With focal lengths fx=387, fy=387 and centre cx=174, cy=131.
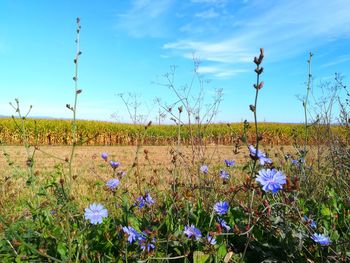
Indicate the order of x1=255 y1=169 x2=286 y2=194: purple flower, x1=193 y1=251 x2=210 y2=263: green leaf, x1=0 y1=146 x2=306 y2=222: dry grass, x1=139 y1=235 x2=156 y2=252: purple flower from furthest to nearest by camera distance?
x1=0 y1=146 x2=306 y2=222: dry grass < x1=193 y1=251 x2=210 y2=263: green leaf < x1=139 y1=235 x2=156 y2=252: purple flower < x1=255 y1=169 x2=286 y2=194: purple flower

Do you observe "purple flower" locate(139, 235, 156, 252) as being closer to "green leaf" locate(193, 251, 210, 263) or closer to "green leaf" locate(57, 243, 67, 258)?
"green leaf" locate(193, 251, 210, 263)

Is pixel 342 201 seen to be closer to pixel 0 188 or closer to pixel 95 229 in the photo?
pixel 95 229

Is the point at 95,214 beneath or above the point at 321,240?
above

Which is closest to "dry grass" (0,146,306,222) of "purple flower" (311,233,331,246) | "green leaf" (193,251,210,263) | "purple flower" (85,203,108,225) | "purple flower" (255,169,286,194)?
"purple flower" (85,203,108,225)

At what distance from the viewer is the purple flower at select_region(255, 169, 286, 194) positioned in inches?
60.2

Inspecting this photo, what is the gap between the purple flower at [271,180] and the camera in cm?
153

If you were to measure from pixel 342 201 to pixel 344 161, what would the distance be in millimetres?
1198

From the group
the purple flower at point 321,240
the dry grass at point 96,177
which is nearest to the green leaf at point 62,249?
the dry grass at point 96,177

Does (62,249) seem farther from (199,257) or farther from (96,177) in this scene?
(96,177)

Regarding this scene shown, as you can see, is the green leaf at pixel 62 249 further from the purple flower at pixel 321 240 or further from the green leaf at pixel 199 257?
the purple flower at pixel 321 240

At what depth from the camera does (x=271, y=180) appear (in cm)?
157

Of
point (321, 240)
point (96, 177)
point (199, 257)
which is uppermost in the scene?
point (321, 240)

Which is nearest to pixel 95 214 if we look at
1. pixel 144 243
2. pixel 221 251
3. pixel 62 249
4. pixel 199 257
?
pixel 144 243

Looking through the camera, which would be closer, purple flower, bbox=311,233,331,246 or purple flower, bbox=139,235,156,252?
purple flower, bbox=139,235,156,252
